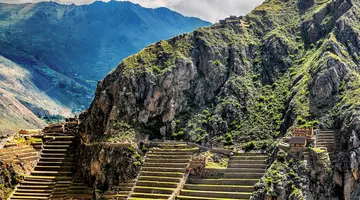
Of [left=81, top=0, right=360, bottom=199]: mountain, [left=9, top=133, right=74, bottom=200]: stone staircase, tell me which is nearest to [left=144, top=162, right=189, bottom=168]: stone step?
[left=81, top=0, right=360, bottom=199]: mountain

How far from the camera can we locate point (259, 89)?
147m

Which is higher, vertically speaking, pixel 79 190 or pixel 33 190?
pixel 79 190

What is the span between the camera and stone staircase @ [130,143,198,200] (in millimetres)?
115875

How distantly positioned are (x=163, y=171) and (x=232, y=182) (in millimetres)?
18051

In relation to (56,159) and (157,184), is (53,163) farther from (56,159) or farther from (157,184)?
(157,184)

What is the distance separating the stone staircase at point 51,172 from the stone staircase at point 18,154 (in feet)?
8.04

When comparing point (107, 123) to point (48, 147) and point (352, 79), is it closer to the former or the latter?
point (48, 147)

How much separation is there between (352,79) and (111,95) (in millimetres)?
64199

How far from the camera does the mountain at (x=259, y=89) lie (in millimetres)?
108400

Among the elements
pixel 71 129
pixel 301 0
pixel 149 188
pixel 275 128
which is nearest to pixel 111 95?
pixel 71 129

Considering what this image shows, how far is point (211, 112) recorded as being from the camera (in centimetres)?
14188

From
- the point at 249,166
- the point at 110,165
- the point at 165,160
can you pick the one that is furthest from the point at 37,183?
the point at 249,166

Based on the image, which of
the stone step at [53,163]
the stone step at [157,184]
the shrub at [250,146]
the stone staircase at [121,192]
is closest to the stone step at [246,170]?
the shrub at [250,146]

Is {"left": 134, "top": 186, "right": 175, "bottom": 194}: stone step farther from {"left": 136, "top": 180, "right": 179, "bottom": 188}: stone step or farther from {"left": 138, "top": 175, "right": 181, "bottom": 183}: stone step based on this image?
{"left": 138, "top": 175, "right": 181, "bottom": 183}: stone step
